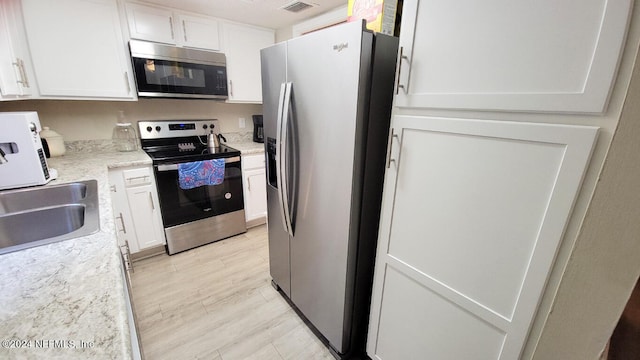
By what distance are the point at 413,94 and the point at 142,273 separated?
2.47 metres

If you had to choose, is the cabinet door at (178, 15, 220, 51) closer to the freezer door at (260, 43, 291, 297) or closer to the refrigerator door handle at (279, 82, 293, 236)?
the freezer door at (260, 43, 291, 297)

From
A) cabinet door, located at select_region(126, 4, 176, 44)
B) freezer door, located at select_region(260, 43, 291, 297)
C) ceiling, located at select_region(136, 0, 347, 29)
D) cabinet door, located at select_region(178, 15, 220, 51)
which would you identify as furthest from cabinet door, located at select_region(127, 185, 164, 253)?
Result: ceiling, located at select_region(136, 0, 347, 29)

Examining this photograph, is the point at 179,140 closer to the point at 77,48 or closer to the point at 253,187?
the point at 253,187

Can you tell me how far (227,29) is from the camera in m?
2.49

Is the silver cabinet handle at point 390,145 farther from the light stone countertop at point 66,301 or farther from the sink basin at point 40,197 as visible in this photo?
the sink basin at point 40,197

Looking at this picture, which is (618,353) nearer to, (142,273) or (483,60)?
(483,60)

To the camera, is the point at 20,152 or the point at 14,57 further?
the point at 14,57

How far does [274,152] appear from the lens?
1605 millimetres

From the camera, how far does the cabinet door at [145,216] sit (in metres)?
2.09

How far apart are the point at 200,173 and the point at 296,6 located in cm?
170

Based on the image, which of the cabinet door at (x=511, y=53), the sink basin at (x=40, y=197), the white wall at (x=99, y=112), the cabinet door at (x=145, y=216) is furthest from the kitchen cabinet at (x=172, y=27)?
the cabinet door at (x=511, y=53)

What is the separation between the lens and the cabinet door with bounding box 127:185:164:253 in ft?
6.86

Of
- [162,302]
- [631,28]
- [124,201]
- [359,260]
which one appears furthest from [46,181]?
[631,28]

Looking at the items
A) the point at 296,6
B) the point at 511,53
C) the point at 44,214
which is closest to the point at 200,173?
the point at 44,214
